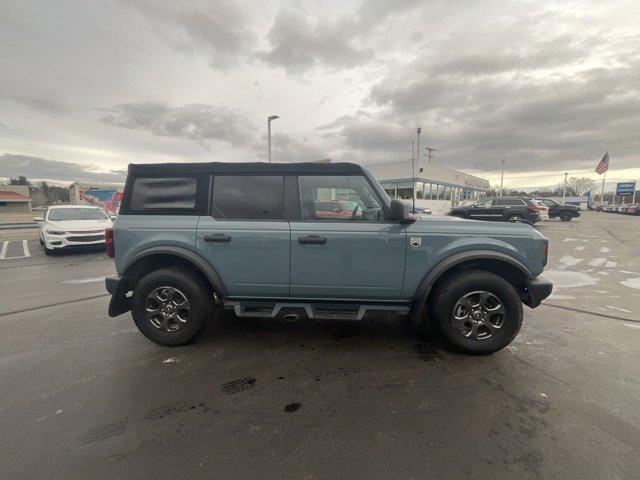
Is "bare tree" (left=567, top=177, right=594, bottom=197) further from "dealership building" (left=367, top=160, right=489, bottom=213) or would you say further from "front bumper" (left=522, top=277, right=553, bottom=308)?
"front bumper" (left=522, top=277, right=553, bottom=308)

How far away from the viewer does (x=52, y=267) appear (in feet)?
25.5

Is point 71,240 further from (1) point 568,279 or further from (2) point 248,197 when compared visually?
(1) point 568,279

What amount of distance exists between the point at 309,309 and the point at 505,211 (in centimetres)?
1670

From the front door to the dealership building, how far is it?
27.0 m

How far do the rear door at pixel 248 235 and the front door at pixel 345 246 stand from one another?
177 mm

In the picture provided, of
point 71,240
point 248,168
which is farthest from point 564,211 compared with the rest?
point 71,240

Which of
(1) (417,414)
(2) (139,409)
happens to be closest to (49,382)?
(2) (139,409)

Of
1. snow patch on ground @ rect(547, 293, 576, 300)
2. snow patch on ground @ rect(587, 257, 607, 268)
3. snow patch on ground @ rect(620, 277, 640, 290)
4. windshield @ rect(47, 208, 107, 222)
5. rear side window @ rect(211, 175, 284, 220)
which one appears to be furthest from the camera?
windshield @ rect(47, 208, 107, 222)

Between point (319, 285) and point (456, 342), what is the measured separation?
61.0 inches

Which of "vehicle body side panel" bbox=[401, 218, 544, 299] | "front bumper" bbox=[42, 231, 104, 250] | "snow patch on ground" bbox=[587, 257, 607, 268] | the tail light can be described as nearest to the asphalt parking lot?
"vehicle body side panel" bbox=[401, 218, 544, 299]

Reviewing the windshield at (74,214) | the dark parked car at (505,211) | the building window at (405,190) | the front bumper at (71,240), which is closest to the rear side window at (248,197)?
the front bumper at (71,240)

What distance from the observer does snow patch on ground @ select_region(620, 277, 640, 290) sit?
5668 millimetres

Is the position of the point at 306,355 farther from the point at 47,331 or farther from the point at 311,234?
the point at 47,331

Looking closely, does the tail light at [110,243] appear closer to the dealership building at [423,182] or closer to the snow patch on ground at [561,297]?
the snow patch on ground at [561,297]
